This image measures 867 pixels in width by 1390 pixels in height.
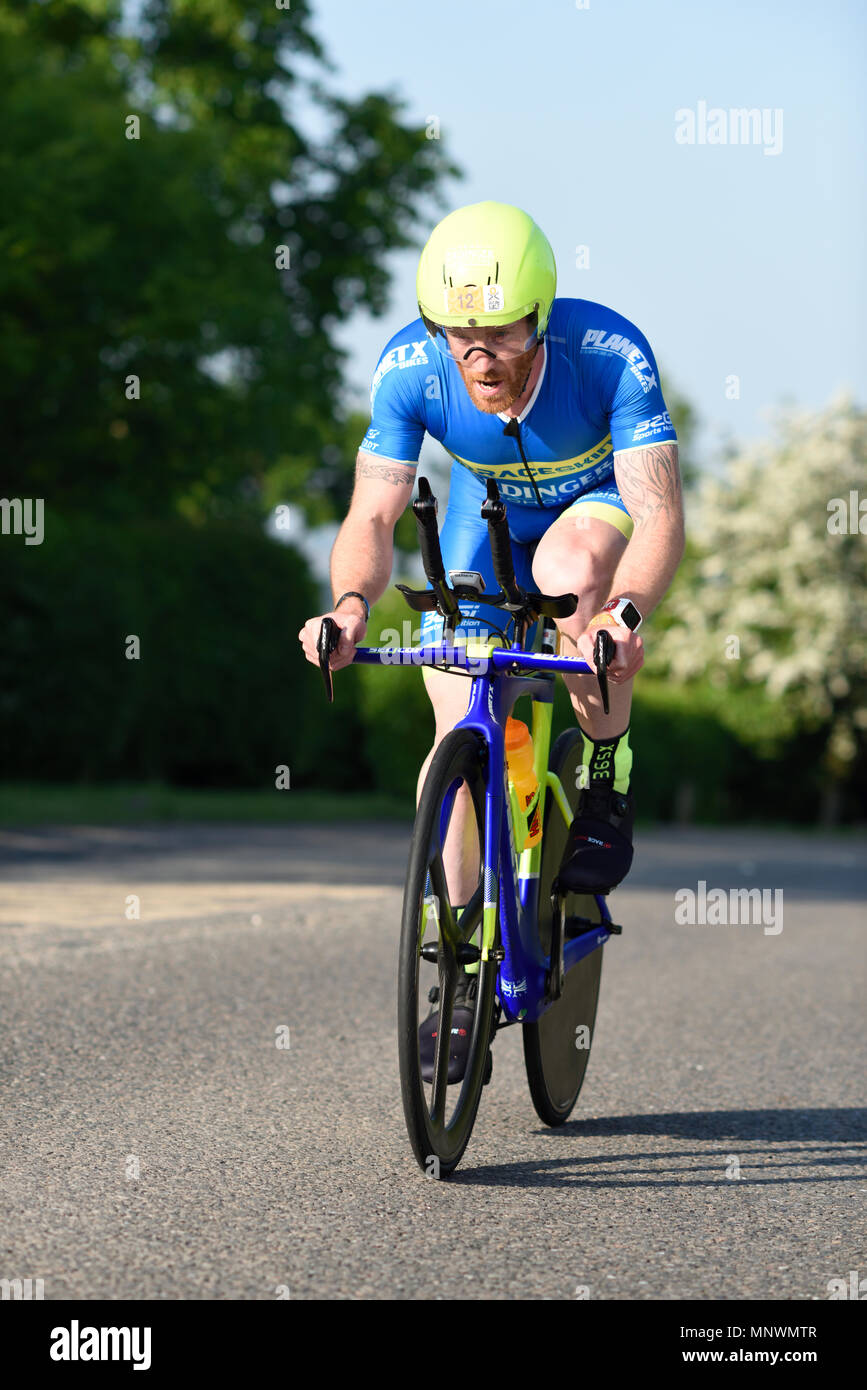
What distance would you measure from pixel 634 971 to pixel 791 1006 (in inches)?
42.8

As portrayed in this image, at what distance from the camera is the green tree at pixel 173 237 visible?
18.1m

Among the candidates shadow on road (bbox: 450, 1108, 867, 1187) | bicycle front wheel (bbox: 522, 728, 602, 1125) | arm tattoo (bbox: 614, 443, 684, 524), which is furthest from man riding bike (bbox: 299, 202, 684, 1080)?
shadow on road (bbox: 450, 1108, 867, 1187)

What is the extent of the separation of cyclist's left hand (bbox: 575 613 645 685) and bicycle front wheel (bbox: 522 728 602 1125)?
0.87m

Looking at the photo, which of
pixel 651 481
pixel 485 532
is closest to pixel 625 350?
pixel 651 481

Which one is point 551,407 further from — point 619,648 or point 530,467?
point 619,648

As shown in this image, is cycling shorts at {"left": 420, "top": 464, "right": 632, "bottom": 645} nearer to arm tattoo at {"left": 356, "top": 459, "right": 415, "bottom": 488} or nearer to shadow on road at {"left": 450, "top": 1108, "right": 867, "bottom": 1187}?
arm tattoo at {"left": 356, "top": 459, "right": 415, "bottom": 488}

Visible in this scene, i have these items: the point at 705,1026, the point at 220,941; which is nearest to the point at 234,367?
the point at 220,941

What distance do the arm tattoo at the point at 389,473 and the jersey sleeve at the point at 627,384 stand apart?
50 cm

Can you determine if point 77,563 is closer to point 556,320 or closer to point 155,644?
point 155,644

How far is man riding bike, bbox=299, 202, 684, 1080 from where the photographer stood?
3.87 meters

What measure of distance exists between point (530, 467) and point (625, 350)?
39 cm

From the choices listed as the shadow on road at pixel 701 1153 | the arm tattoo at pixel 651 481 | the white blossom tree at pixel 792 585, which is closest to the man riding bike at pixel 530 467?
the arm tattoo at pixel 651 481

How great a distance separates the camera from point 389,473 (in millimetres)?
4285
